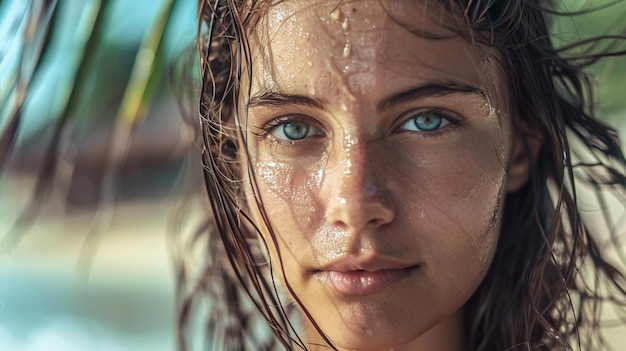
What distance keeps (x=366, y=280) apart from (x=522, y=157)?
397 millimetres

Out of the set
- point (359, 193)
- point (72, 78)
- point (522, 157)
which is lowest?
point (359, 193)

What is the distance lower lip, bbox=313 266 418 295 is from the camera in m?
1.16

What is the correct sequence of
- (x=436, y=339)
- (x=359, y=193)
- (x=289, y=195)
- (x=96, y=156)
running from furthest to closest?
(x=96, y=156)
(x=436, y=339)
(x=289, y=195)
(x=359, y=193)

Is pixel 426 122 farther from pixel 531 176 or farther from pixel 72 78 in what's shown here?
pixel 72 78

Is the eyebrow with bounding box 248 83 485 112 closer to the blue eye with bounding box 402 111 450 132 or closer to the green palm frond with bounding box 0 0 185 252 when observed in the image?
the blue eye with bounding box 402 111 450 132

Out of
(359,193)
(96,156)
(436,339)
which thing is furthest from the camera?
(96,156)

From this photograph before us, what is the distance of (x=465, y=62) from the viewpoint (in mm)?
1193

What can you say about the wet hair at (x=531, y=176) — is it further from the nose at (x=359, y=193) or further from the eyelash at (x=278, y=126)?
the nose at (x=359, y=193)

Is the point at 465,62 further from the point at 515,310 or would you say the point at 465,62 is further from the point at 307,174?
the point at 515,310

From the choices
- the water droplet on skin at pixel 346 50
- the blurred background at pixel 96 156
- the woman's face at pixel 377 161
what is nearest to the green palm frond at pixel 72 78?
the blurred background at pixel 96 156

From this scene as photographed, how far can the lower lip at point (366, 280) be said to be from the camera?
116cm

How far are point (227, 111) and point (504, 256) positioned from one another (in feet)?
1.83

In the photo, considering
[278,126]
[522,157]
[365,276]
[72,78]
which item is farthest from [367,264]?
[72,78]

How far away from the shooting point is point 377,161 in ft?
3.75
